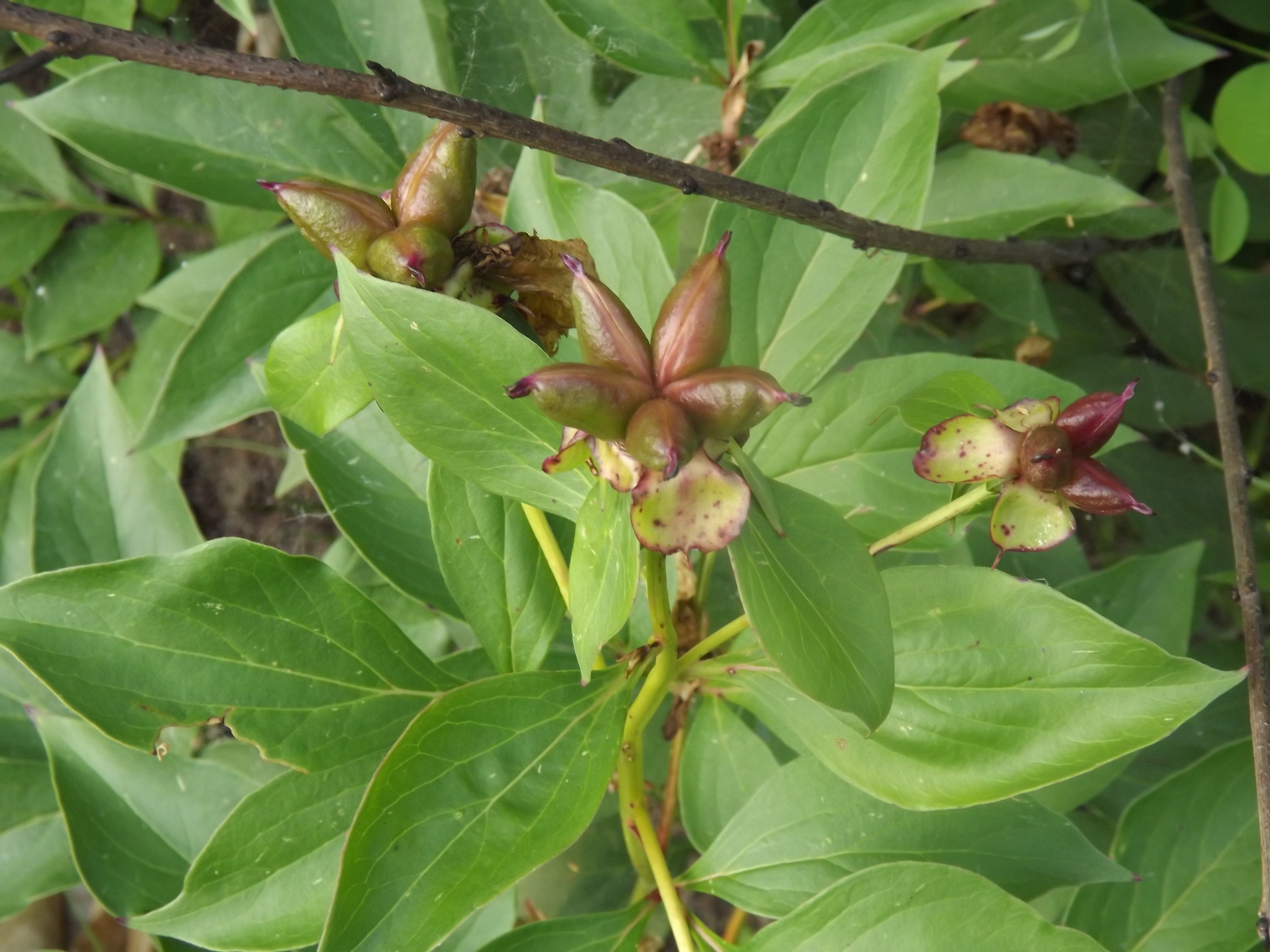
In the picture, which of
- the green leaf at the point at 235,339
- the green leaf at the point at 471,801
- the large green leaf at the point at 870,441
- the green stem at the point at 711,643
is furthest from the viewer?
the green leaf at the point at 235,339

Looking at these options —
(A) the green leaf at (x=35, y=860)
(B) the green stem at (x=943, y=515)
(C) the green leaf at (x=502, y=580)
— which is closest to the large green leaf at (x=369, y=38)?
(C) the green leaf at (x=502, y=580)

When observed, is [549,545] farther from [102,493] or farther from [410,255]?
[102,493]

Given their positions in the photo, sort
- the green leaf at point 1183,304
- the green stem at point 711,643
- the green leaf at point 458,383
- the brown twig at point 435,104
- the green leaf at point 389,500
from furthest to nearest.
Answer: the green leaf at point 1183,304, the green leaf at point 389,500, the green stem at point 711,643, the green leaf at point 458,383, the brown twig at point 435,104

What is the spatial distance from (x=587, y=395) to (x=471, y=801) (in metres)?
0.39

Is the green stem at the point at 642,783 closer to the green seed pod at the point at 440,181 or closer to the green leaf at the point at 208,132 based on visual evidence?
the green seed pod at the point at 440,181

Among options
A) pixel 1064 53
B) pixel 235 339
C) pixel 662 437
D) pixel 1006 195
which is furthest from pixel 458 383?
pixel 1064 53

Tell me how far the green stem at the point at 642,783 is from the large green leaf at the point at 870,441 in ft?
0.77

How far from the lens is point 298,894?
0.88m

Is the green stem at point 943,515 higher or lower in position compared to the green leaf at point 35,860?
higher

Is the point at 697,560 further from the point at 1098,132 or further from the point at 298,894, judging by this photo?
the point at 1098,132

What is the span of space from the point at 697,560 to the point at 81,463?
0.79 metres

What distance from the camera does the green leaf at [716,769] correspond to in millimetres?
1040

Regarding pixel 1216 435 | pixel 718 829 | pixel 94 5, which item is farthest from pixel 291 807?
pixel 1216 435

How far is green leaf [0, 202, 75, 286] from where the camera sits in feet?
4.92
